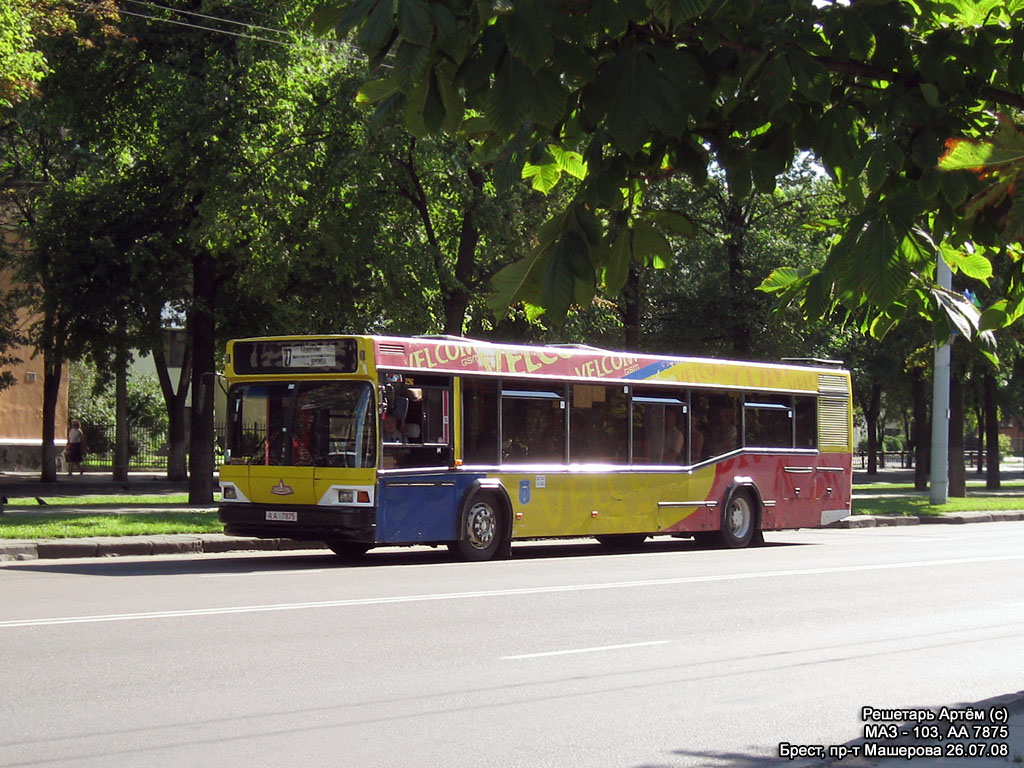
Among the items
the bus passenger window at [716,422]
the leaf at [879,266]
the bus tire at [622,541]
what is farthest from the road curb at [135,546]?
the leaf at [879,266]

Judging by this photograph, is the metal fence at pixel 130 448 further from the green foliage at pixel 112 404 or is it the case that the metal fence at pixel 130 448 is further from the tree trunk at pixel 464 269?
the tree trunk at pixel 464 269

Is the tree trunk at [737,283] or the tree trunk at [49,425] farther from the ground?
the tree trunk at [737,283]

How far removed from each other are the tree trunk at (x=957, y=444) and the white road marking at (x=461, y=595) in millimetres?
19014

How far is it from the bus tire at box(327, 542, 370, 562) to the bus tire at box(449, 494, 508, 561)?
1.24m

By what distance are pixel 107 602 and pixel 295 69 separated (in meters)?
14.9

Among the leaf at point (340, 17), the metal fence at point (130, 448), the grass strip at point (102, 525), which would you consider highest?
the leaf at point (340, 17)

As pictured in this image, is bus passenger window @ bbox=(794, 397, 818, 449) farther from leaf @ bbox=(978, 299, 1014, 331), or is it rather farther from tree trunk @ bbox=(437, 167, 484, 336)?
leaf @ bbox=(978, 299, 1014, 331)

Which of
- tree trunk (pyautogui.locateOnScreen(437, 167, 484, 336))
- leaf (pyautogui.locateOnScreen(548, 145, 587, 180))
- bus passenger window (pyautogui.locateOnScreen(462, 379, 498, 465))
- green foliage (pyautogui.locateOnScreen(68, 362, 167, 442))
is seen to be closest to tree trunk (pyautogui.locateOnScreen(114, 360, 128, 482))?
green foliage (pyautogui.locateOnScreen(68, 362, 167, 442))

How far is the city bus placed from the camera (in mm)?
16406

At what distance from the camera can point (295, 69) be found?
Answer: 80.5 feet

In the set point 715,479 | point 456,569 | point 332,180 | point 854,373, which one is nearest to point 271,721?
point 456,569

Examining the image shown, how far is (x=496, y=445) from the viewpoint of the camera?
17.9 m

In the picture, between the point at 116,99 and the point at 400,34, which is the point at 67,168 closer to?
the point at 116,99

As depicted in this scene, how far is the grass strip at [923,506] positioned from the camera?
99.6ft
